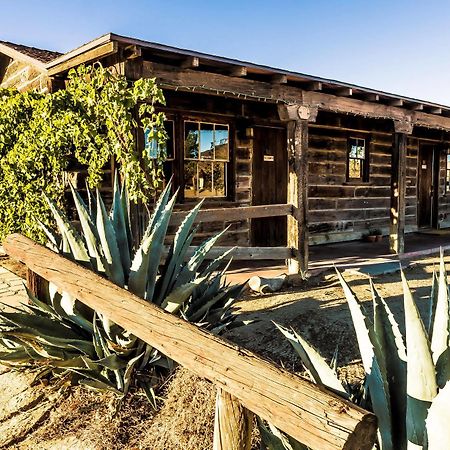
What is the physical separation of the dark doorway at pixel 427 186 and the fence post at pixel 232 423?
1334 centimetres

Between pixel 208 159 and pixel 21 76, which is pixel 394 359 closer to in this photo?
pixel 208 159

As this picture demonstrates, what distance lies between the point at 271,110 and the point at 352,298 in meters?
7.91

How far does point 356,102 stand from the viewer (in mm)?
7848

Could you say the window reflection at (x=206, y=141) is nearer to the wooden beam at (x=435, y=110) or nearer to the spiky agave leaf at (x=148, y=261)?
the spiky agave leaf at (x=148, y=261)

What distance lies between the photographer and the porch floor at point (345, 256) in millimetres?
7382

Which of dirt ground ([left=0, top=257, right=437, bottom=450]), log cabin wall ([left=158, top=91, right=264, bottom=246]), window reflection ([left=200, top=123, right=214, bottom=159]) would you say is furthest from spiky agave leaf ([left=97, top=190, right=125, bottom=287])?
window reflection ([left=200, top=123, right=214, bottom=159])

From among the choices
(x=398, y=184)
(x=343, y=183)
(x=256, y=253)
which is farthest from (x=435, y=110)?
(x=256, y=253)

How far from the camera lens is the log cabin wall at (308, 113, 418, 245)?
34.0 feet

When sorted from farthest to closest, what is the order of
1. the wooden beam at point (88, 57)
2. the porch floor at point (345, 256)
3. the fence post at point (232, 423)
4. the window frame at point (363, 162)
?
the window frame at point (363, 162)
the porch floor at point (345, 256)
the wooden beam at point (88, 57)
the fence post at point (232, 423)

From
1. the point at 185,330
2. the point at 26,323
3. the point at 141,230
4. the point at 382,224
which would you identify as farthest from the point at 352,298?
the point at 382,224

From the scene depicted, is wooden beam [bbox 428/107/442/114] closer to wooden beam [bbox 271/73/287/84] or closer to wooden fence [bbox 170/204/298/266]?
wooden beam [bbox 271/73/287/84]

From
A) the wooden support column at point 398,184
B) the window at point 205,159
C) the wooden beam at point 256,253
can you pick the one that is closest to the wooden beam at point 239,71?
the window at point 205,159

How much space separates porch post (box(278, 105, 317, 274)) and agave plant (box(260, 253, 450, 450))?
16.7ft

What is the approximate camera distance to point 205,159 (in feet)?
27.5
